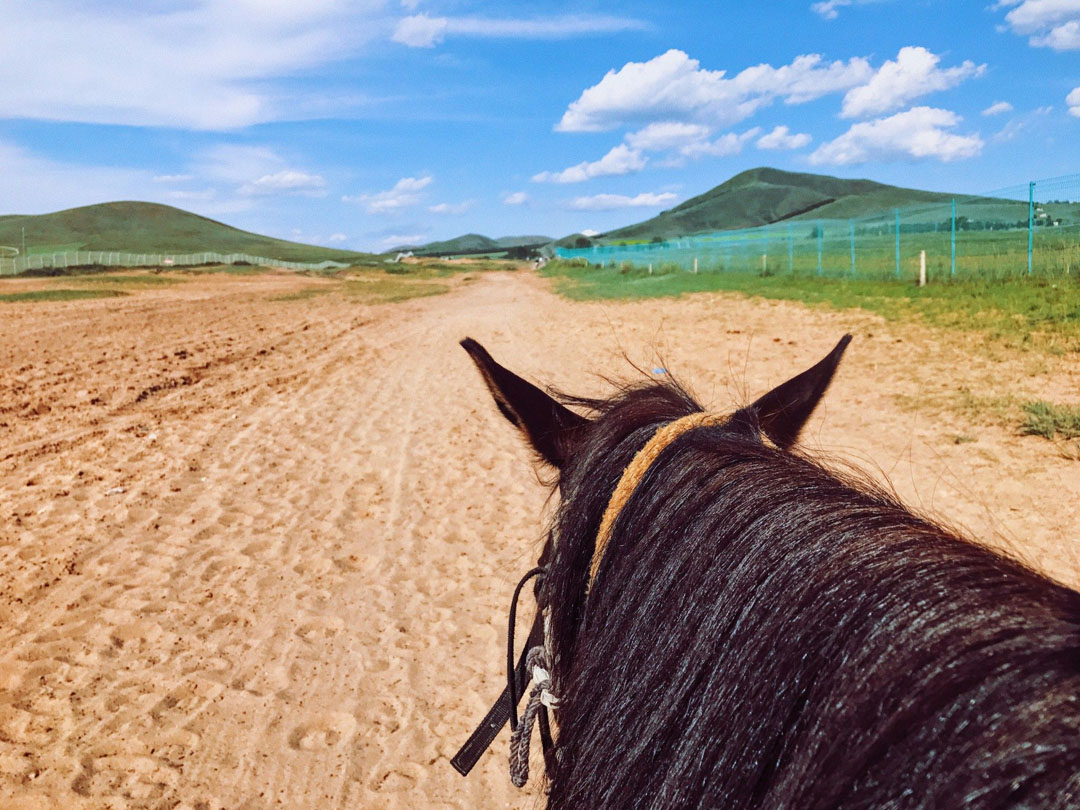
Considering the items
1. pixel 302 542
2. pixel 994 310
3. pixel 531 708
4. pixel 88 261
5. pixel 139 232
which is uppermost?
pixel 139 232

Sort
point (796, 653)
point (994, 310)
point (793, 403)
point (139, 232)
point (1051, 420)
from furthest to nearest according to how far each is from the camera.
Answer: point (139, 232) < point (994, 310) < point (1051, 420) < point (793, 403) < point (796, 653)

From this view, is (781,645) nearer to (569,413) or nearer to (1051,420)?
(569,413)

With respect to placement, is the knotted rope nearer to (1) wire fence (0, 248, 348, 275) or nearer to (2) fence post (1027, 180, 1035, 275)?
(2) fence post (1027, 180, 1035, 275)

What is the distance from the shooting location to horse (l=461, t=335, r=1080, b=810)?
67cm

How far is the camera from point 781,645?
881mm

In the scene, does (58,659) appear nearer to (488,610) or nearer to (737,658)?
(488,610)

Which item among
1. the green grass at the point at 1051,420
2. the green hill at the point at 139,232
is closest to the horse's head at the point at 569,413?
the green grass at the point at 1051,420

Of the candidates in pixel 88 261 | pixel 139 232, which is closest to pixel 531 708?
pixel 88 261

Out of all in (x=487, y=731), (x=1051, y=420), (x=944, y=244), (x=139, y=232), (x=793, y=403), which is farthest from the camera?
(x=139, y=232)

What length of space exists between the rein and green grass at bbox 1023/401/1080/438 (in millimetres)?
6356

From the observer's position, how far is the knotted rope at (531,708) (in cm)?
161

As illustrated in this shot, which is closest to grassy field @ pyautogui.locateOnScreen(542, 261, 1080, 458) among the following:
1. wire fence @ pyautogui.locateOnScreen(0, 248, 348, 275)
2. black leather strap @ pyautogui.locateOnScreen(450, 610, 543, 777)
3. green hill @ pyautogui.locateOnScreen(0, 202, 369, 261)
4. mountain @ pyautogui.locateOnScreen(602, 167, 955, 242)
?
black leather strap @ pyautogui.locateOnScreen(450, 610, 543, 777)

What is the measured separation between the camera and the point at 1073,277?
13281 mm

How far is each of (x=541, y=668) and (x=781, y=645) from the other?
87 centimetres
